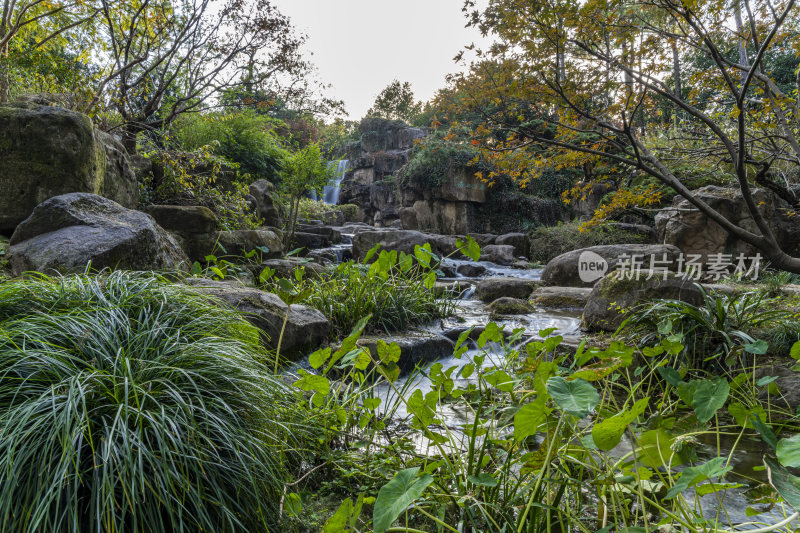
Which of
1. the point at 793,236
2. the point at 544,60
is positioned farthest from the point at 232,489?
the point at 793,236

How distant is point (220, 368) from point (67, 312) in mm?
806

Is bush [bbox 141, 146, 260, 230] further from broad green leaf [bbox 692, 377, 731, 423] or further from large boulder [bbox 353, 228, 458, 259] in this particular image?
broad green leaf [bbox 692, 377, 731, 423]

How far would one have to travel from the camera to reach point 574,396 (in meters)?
0.93

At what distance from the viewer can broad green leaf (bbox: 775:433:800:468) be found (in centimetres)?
80

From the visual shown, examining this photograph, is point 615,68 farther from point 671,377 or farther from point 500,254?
point 500,254

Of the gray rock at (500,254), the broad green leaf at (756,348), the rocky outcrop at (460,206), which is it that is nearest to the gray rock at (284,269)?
the broad green leaf at (756,348)

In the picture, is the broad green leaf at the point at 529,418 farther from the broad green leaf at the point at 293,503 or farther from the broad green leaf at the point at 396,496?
the broad green leaf at the point at 293,503

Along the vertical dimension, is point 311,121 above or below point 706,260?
above

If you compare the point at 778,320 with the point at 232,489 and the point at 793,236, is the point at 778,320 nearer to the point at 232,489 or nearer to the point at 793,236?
the point at 232,489

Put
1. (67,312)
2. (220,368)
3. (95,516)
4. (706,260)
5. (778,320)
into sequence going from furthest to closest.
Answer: (706,260) → (778,320) → (67,312) → (220,368) → (95,516)

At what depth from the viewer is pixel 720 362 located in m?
3.00

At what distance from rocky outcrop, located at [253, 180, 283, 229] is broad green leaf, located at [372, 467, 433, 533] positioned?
29.4 ft

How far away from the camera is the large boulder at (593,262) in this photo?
7.54m

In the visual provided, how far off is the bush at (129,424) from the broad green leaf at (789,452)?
49.8 inches
